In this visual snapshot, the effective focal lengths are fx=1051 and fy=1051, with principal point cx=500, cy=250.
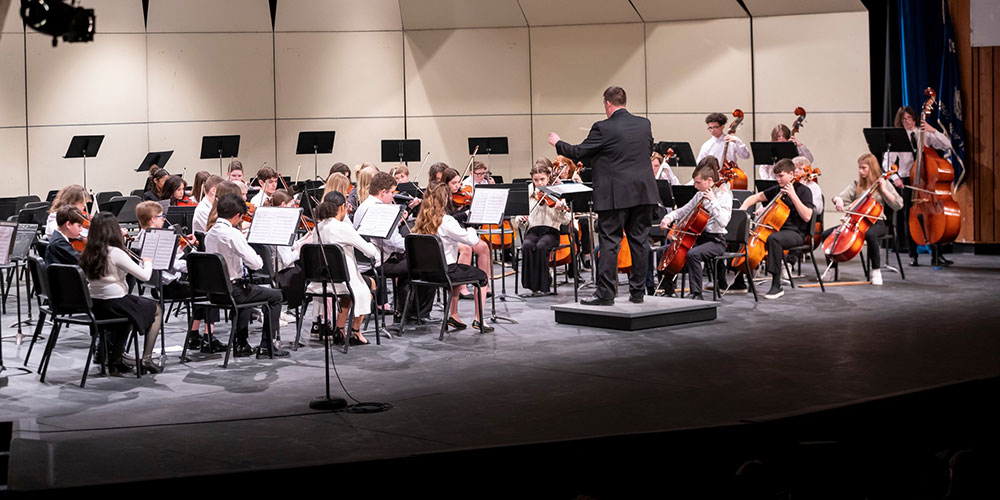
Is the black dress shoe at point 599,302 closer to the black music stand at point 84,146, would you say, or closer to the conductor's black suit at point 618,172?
the conductor's black suit at point 618,172

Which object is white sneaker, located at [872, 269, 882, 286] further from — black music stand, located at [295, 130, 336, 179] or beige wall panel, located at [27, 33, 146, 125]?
beige wall panel, located at [27, 33, 146, 125]

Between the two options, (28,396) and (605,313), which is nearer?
(28,396)

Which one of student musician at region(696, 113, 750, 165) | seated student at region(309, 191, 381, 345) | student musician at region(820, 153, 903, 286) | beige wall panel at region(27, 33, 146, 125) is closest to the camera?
seated student at region(309, 191, 381, 345)

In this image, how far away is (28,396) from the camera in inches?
240

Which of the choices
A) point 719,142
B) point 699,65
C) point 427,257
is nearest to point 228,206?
point 427,257

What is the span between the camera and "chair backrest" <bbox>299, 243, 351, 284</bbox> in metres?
7.05

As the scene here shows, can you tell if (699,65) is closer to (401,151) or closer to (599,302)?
(401,151)

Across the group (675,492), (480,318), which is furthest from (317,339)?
(675,492)

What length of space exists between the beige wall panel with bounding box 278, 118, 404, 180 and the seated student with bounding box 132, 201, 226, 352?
719 cm

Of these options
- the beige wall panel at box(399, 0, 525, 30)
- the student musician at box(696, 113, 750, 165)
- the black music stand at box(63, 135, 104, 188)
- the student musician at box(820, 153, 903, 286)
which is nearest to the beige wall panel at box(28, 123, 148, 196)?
the black music stand at box(63, 135, 104, 188)

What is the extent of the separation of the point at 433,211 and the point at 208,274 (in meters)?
1.87

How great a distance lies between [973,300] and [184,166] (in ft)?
33.9

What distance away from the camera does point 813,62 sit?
1321cm

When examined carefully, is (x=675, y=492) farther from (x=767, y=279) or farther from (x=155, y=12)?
(x=155, y=12)
